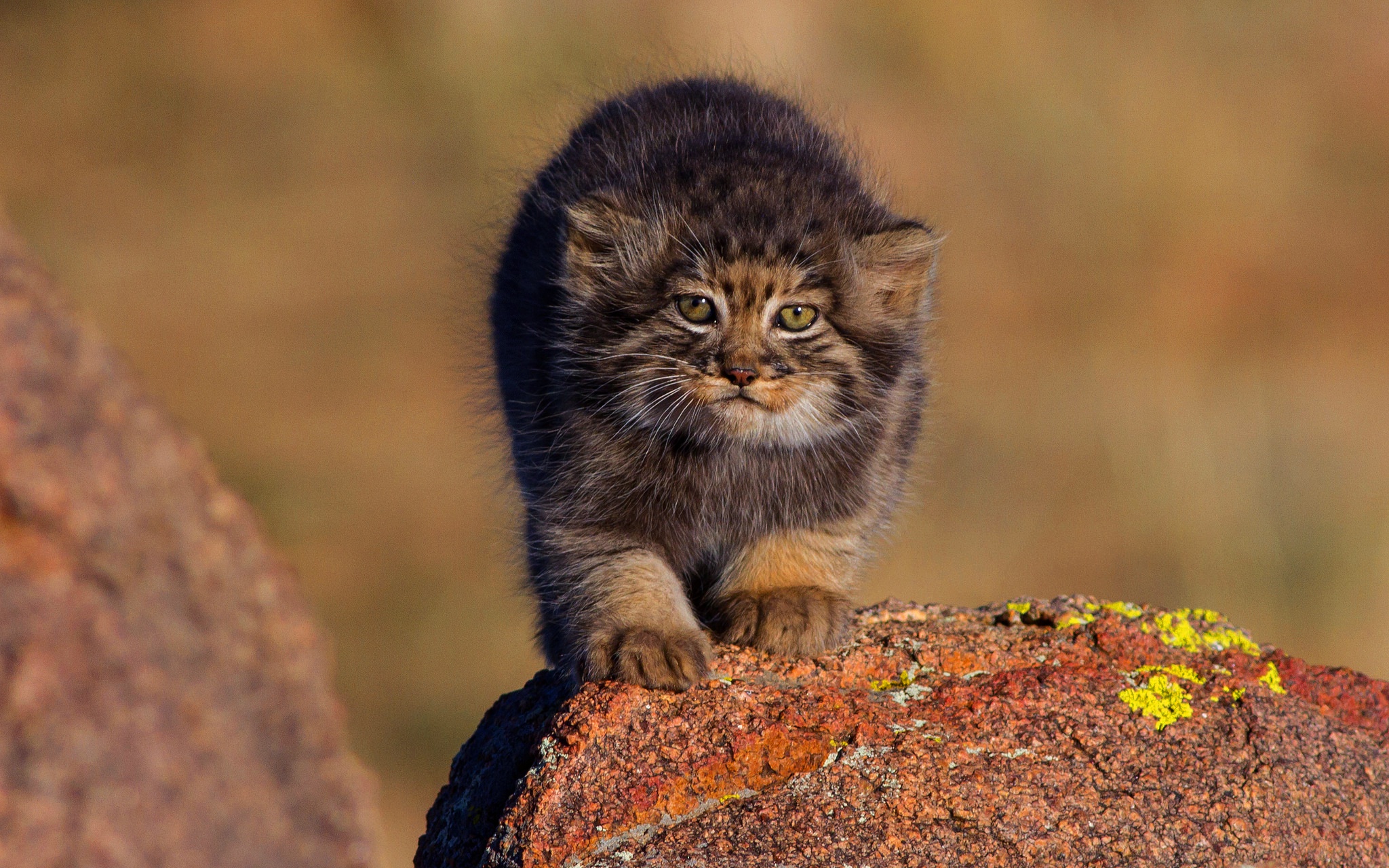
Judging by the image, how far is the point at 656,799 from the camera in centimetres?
318

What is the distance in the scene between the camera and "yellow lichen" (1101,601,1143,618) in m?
4.25

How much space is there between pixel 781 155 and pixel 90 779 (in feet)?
11.4

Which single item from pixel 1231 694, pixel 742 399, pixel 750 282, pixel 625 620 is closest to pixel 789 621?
pixel 625 620

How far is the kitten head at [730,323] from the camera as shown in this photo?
397cm

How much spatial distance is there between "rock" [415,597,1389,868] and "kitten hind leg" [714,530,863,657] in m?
0.08

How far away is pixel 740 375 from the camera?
3869 millimetres

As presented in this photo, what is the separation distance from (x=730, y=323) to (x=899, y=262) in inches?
30.0

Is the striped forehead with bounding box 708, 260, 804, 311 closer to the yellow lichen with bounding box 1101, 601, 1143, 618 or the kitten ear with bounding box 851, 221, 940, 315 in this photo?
the kitten ear with bounding box 851, 221, 940, 315

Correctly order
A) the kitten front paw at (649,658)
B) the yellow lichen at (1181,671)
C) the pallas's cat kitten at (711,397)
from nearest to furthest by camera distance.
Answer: the kitten front paw at (649,658) < the yellow lichen at (1181,671) < the pallas's cat kitten at (711,397)

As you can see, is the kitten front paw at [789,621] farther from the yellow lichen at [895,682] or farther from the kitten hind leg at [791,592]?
the yellow lichen at [895,682]

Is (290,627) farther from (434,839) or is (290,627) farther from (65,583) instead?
(434,839)

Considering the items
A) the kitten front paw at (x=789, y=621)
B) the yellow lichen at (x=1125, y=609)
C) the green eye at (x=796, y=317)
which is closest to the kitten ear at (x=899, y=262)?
the green eye at (x=796, y=317)

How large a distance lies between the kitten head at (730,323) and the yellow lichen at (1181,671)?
119 centimetres

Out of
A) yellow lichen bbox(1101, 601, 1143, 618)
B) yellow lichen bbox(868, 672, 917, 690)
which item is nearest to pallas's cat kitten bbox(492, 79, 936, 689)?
yellow lichen bbox(868, 672, 917, 690)
